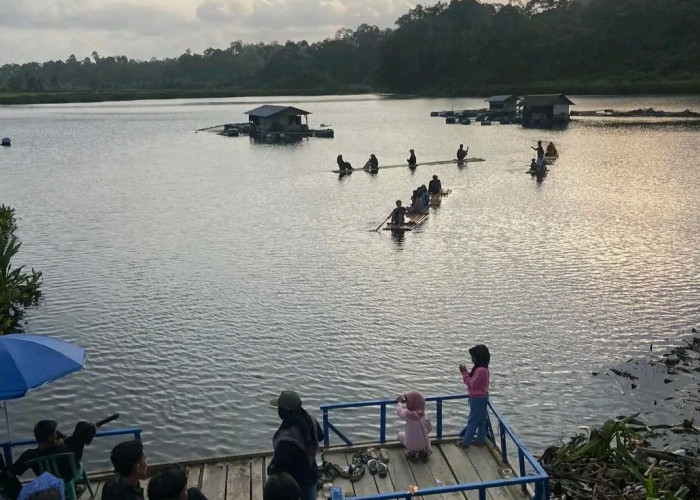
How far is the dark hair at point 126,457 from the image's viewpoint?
28.1 ft

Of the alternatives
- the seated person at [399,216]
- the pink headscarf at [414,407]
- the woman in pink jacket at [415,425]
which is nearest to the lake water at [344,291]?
the seated person at [399,216]

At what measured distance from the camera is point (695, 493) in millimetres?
13469

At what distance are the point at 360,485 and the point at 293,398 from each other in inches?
133

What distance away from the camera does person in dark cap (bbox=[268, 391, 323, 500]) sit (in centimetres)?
947

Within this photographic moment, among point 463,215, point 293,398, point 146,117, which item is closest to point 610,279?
point 463,215

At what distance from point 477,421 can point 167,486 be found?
6812 mm

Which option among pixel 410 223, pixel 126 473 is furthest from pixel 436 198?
pixel 126 473

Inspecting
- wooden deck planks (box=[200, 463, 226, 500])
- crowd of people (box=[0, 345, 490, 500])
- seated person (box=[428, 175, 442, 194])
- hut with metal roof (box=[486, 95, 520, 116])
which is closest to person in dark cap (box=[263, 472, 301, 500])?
crowd of people (box=[0, 345, 490, 500])

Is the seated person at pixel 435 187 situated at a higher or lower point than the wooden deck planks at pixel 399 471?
higher

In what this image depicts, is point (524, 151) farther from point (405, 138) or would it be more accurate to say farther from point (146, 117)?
point (146, 117)

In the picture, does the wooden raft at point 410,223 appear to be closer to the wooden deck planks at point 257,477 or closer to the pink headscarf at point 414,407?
the pink headscarf at point 414,407

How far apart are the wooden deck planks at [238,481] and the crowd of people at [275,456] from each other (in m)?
1.32

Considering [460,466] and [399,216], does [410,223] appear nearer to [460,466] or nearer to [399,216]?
[399,216]

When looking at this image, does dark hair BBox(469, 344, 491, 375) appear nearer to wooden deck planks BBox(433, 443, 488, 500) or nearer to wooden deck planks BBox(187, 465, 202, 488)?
wooden deck planks BBox(433, 443, 488, 500)
